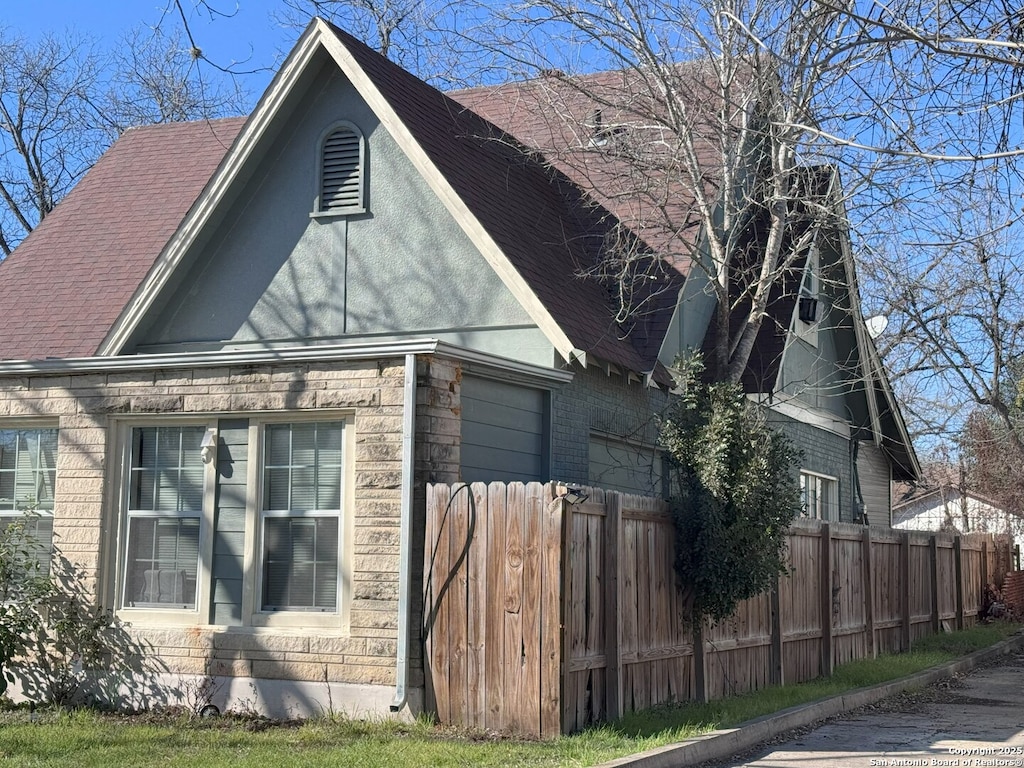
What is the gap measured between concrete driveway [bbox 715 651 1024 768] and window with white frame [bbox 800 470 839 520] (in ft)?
17.3

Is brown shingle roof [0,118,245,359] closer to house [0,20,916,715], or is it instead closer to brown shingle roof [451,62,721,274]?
house [0,20,916,715]

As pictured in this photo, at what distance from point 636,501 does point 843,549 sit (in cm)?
575

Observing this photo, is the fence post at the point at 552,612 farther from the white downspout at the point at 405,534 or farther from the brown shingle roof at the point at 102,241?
the brown shingle roof at the point at 102,241

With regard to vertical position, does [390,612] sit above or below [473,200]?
below

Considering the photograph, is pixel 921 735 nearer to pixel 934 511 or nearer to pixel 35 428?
pixel 35 428

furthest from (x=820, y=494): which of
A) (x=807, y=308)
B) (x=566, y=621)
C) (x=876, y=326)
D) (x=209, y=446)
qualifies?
(x=209, y=446)

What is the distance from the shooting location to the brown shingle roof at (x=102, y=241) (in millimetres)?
16344

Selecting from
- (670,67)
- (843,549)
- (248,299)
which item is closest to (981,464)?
(843,549)

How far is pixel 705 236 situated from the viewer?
1620 centimetres

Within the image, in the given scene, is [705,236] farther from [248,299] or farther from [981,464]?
[981,464]

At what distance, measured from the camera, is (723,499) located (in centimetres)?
1145

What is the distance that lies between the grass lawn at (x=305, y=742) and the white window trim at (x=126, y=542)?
921mm

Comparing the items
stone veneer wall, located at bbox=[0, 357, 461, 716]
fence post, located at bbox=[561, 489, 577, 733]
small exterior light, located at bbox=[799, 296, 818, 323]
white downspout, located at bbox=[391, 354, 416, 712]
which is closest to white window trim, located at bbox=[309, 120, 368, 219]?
stone veneer wall, located at bbox=[0, 357, 461, 716]

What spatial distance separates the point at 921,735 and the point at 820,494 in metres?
10.3
